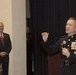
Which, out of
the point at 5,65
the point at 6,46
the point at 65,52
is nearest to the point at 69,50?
the point at 65,52

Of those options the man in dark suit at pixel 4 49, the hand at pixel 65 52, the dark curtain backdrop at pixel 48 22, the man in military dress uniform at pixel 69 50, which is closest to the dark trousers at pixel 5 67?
the man in dark suit at pixel 4 49

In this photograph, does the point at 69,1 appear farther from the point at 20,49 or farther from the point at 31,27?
the point at 20,49

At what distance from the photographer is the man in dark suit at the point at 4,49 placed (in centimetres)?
465

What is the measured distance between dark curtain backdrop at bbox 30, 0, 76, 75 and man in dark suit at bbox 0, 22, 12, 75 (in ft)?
3.04

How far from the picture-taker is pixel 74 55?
2.95 metres

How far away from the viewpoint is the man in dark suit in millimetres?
4654

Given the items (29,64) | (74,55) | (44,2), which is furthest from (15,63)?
(74,55)

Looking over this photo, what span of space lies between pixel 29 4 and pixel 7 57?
5.16ft

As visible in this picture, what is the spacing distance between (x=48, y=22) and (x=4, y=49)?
1.27 meters

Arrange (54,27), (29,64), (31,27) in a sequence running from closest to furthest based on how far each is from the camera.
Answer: (54,27) < (31,27) < (29,64)

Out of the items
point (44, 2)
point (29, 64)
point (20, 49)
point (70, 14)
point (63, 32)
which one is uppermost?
point (44, 2)

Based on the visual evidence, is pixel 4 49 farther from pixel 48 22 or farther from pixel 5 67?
pixel 48 22

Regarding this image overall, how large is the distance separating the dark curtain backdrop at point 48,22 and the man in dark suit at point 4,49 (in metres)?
0.93

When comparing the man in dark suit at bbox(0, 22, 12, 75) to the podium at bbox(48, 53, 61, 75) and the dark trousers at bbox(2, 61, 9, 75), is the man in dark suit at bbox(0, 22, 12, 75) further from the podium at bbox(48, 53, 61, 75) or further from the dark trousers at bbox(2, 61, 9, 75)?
the podium at bbox(48, 53, 61, 75)
